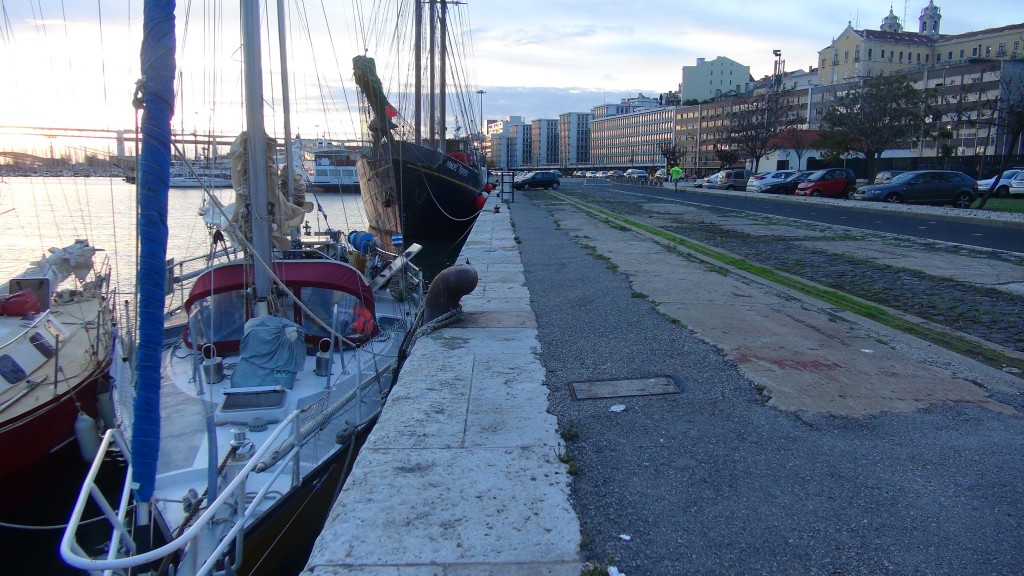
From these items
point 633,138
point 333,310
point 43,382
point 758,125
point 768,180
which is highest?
point 633,138

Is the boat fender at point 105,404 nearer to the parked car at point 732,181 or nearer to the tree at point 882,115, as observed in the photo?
the tree at point 882,115

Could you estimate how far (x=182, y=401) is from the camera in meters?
7.55

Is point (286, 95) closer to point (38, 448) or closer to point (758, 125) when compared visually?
point (38, 448)

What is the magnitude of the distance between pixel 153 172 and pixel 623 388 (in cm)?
403

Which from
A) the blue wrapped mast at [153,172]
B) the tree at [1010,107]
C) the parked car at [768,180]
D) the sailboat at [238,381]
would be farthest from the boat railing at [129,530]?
the tree at [1010,107]

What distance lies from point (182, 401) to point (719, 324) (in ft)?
19.4

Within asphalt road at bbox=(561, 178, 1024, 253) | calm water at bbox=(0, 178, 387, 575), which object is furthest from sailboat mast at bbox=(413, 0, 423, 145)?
asphalt road at bbox=(561, 178, 1024, 253)

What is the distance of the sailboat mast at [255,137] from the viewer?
335 inches

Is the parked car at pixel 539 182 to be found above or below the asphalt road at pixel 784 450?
above

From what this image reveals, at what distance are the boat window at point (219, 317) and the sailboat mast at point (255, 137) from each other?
0.50 metres

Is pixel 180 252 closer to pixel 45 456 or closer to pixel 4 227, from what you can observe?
pixel 4 227

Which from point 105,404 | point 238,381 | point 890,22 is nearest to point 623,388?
point 238,381

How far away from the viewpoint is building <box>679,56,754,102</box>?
14588 cm

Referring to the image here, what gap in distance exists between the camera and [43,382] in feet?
25.0
